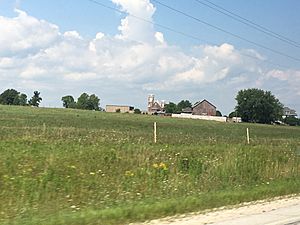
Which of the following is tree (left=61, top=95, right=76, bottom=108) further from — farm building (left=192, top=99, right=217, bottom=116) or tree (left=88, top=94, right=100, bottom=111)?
farm building (left=192, top=99, right=217, bottom=116)

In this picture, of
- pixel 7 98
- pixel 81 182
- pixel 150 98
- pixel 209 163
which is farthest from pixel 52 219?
pixel 150 98

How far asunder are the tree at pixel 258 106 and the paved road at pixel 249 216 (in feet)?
429

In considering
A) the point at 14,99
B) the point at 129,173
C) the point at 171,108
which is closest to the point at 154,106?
the point at 171,108

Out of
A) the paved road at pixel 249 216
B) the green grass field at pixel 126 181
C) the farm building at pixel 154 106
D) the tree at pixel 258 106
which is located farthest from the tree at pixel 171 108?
the paved road at pixel 249 216

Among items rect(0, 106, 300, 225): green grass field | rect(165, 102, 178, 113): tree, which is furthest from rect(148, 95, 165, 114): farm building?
rect(0, 106, 300, 225): green grass field

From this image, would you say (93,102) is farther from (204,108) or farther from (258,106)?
(258,106)

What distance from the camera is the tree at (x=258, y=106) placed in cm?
14100

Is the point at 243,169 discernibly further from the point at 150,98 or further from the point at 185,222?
the point at 150,98

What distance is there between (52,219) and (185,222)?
8.14 ft

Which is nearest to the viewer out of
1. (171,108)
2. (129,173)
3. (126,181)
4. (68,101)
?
(126,181)

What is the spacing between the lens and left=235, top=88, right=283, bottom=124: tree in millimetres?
141000

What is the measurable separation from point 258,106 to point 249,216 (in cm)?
13347

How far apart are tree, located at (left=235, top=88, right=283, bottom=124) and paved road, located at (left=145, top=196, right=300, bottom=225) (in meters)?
131

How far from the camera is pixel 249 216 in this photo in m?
10.6
